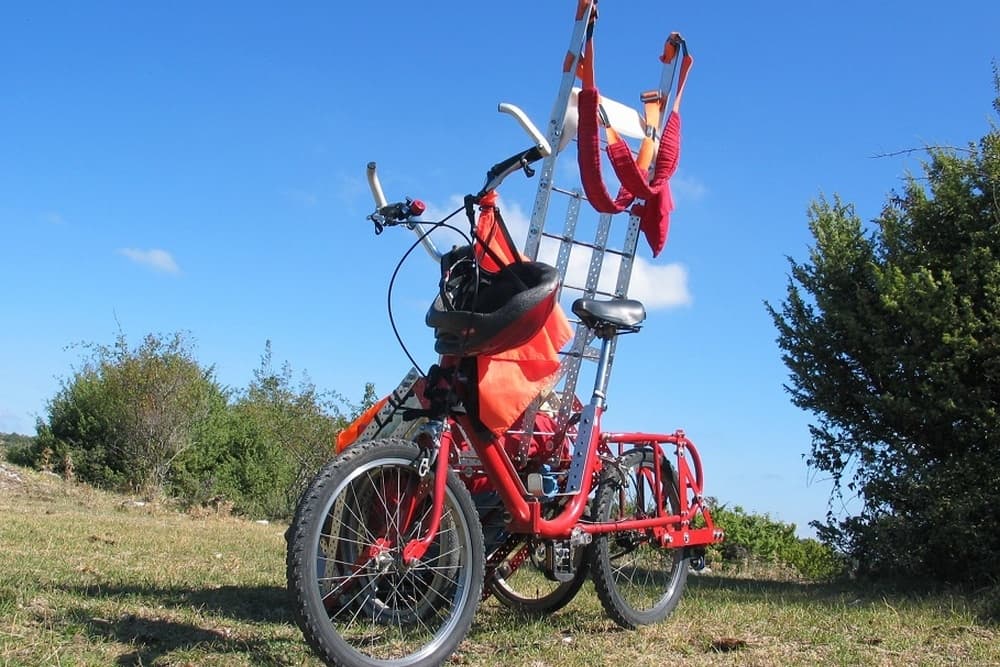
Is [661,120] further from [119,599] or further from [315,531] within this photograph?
[119,599]

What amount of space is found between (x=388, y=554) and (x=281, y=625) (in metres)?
1.07

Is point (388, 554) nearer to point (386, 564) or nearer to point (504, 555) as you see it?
point (386, 564)

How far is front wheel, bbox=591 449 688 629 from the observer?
452 centimetres

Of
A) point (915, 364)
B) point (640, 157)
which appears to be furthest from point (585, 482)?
point (915, 364)

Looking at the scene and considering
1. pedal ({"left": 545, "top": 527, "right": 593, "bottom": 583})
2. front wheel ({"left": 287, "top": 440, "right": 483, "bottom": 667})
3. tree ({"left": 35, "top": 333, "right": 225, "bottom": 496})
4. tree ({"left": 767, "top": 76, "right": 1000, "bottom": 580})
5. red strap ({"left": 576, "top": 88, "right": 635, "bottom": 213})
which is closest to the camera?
front wheel ({"left": 287, "top": 440, "right": 483, "bottom": 667})

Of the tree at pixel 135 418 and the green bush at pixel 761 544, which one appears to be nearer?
the green bush at pixel 761 544

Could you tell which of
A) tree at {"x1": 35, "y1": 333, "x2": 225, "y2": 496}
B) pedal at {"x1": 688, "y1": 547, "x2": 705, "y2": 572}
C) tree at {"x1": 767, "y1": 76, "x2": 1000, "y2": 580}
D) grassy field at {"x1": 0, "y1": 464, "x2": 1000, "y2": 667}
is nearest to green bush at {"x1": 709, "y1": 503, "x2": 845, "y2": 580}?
tree at {"x1": 767, "y1": 76, "x2": 1000, "y2": 580}

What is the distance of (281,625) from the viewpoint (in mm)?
4203

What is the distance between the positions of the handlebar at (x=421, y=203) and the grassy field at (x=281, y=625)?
71.2 inches

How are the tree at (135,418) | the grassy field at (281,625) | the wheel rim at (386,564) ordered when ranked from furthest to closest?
the tree at (135,418)
the grassy field at (281,625)
the wheel rim at (386,564)

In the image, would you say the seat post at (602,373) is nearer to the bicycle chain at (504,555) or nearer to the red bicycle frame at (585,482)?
the red bicycle frame at (585,482)

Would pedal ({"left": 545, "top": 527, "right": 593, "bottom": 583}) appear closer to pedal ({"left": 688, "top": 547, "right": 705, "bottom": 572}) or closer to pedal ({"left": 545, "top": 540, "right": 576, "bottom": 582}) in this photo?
pedal ({"left": 545, "top": 540, "right": 576, "bottom": 582})

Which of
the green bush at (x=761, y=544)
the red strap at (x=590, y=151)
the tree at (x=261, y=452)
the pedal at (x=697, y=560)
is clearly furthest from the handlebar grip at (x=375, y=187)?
the tree at (x=261, y=452)

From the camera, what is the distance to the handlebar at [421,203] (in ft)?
12.9
